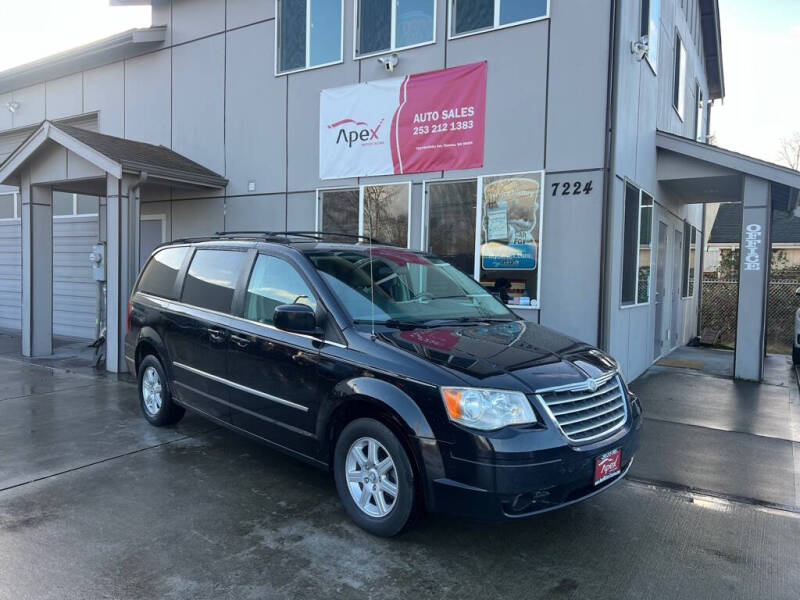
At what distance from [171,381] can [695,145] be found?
7.91 meters

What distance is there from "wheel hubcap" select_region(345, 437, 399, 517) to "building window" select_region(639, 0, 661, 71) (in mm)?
7261

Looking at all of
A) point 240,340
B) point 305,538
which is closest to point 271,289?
point 240,340

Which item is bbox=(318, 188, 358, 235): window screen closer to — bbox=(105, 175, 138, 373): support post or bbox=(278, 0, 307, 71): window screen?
bbox=(278, 0, 307, 71): window screen

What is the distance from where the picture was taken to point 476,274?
8.02 m

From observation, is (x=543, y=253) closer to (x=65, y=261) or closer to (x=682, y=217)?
(x=682, y=217)

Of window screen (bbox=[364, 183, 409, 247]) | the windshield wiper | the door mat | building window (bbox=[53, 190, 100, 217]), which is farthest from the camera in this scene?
building window (bbox=[53, 190, 100, 217])

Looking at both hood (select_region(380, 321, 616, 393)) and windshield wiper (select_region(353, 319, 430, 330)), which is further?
windshield wiper (select_region(353, 319, 430, 330))

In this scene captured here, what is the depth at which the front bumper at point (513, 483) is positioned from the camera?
318cm

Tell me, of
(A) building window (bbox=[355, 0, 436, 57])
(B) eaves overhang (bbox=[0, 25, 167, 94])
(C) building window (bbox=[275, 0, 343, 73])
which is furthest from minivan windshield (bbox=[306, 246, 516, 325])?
(B) eaves overhang (bbox=[0, 25, 167, 94])

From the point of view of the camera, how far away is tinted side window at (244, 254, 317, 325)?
439cm

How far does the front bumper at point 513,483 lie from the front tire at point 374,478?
23 centimetres

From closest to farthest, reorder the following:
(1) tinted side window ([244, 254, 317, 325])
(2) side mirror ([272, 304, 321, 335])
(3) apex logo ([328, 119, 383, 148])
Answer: (2) side mirror ([272, 304, 321, 335])
(1) tinted side window ([244, 254, 317, 325])
(3) apex logo ([328, 119, 383, 148])

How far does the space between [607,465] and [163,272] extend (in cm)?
466

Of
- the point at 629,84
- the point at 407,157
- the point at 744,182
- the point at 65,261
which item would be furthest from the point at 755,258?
the point at 65,261
